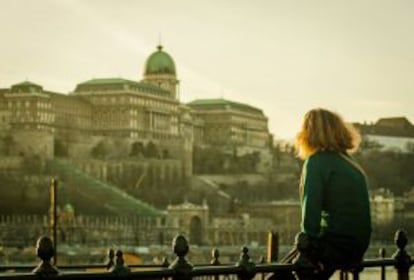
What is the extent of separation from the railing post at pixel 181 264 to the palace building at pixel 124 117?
3201 inches

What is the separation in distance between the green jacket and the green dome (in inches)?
4241

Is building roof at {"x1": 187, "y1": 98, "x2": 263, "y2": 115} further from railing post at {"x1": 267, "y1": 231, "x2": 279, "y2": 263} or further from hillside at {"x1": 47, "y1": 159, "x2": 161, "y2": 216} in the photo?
railing post at {"x1": 267, "y1": 231, "x2": 279, "y2": 263}

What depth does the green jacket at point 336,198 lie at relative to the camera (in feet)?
19.4

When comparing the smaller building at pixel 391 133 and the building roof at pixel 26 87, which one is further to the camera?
the smaller building at pixel 391 133

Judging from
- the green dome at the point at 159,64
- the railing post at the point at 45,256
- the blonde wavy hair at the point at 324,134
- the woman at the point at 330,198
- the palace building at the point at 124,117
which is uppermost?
the green dome at the point at 159,64

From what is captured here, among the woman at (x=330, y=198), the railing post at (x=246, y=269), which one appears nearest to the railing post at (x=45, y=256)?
the railing post at (x=246, y=269)

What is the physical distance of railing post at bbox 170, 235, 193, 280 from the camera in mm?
5359

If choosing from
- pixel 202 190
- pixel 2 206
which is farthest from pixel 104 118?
pixel 2 206

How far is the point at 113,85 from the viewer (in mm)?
102188

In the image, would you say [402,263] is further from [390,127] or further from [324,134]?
[390,127]

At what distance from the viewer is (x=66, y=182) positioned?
82.3 m

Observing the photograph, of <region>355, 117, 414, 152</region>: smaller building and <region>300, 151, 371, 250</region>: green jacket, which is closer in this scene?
<region>300, 151, 371, 250</region>: green jacket

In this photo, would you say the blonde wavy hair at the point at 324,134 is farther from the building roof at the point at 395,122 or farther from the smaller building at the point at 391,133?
the building roof at the point at 395,122

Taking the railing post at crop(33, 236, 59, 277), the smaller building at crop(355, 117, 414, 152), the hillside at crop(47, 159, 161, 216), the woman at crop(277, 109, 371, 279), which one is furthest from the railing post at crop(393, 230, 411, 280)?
the smaller building at crop(355, 117, 414, 152)
